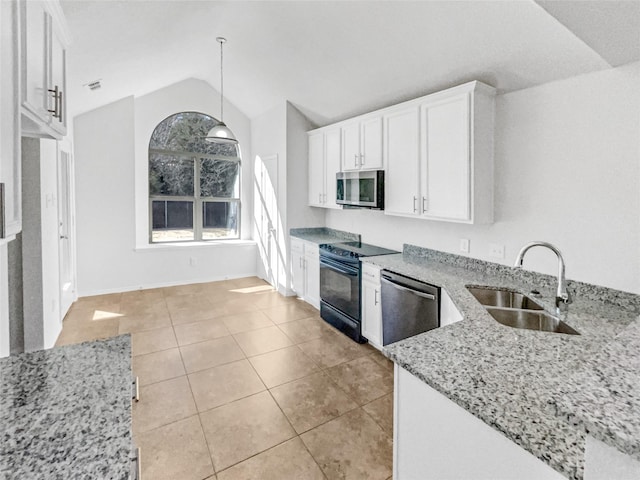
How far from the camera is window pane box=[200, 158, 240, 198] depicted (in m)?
6.19

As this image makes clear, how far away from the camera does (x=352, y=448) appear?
2.14 metres

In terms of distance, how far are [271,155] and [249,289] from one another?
2.22 metres

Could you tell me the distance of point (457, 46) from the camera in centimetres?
260

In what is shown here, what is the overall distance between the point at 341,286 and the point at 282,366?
1117 millimetres

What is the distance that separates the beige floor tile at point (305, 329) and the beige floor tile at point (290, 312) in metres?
0.13

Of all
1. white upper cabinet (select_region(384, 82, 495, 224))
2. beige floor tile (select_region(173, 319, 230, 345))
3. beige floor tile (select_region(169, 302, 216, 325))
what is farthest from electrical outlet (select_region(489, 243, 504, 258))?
beige floor tile (select_region(169, 302, 216, 325))

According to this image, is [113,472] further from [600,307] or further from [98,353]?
[600,307]

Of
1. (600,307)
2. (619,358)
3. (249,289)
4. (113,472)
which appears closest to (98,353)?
(113,472)

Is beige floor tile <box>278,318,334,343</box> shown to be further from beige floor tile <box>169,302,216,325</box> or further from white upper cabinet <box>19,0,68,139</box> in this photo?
white upper cabinet <box>19,0,68,139</box>

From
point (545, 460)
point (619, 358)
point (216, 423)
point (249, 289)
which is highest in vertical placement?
point (619, 358)

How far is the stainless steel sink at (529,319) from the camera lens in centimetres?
190

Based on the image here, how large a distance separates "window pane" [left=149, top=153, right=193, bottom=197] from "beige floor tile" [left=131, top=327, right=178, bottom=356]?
2.81 meters

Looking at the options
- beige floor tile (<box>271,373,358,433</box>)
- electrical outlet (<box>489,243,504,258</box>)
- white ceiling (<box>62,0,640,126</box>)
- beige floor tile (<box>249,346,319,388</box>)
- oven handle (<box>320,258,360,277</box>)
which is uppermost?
white ceiling (<box>62,0,640,126</box>)

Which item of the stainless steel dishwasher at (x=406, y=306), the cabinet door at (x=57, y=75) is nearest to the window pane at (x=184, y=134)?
the cabinet door at (x=57, y=75)
